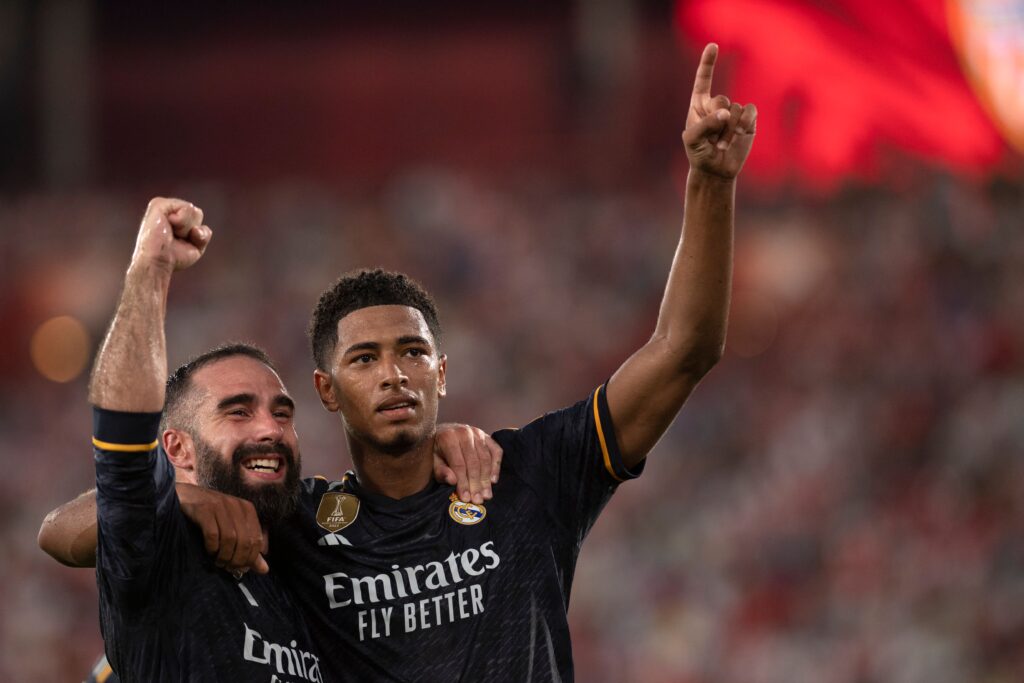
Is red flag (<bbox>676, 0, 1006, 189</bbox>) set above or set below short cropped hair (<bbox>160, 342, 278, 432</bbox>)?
above

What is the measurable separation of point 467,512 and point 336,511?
0.39 m

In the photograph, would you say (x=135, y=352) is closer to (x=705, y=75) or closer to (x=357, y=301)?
(x=357, y=301)

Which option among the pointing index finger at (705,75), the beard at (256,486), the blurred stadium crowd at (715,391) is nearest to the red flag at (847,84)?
the blurred stadium crowd at (715,391)

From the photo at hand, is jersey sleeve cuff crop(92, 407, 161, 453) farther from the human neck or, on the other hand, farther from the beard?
the human neck

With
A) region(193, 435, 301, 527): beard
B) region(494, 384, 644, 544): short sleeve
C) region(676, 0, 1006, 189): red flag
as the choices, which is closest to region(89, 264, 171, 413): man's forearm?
region(193, 435, 301, 527): beard

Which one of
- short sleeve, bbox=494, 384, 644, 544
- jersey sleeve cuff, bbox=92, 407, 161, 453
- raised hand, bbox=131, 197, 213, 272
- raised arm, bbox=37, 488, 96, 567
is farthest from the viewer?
short sleeve, bbox=494, 384, 644, 544

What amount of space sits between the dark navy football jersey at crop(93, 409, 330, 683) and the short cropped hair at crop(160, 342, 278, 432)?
457 millimetres

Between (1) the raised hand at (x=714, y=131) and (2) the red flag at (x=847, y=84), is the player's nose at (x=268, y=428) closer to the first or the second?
(1) the raised hand at (x=714, y=131)

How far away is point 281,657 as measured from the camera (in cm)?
366

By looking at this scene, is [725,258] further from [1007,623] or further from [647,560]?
[647,560]

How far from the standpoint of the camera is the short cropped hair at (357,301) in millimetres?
4125

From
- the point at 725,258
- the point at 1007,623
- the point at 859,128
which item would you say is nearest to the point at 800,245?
the point at 859,128

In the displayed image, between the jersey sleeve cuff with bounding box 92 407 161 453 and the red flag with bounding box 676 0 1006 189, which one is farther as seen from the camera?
the red flag with bounding box 676 0 1006 189

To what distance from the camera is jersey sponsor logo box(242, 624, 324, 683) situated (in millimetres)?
3613
